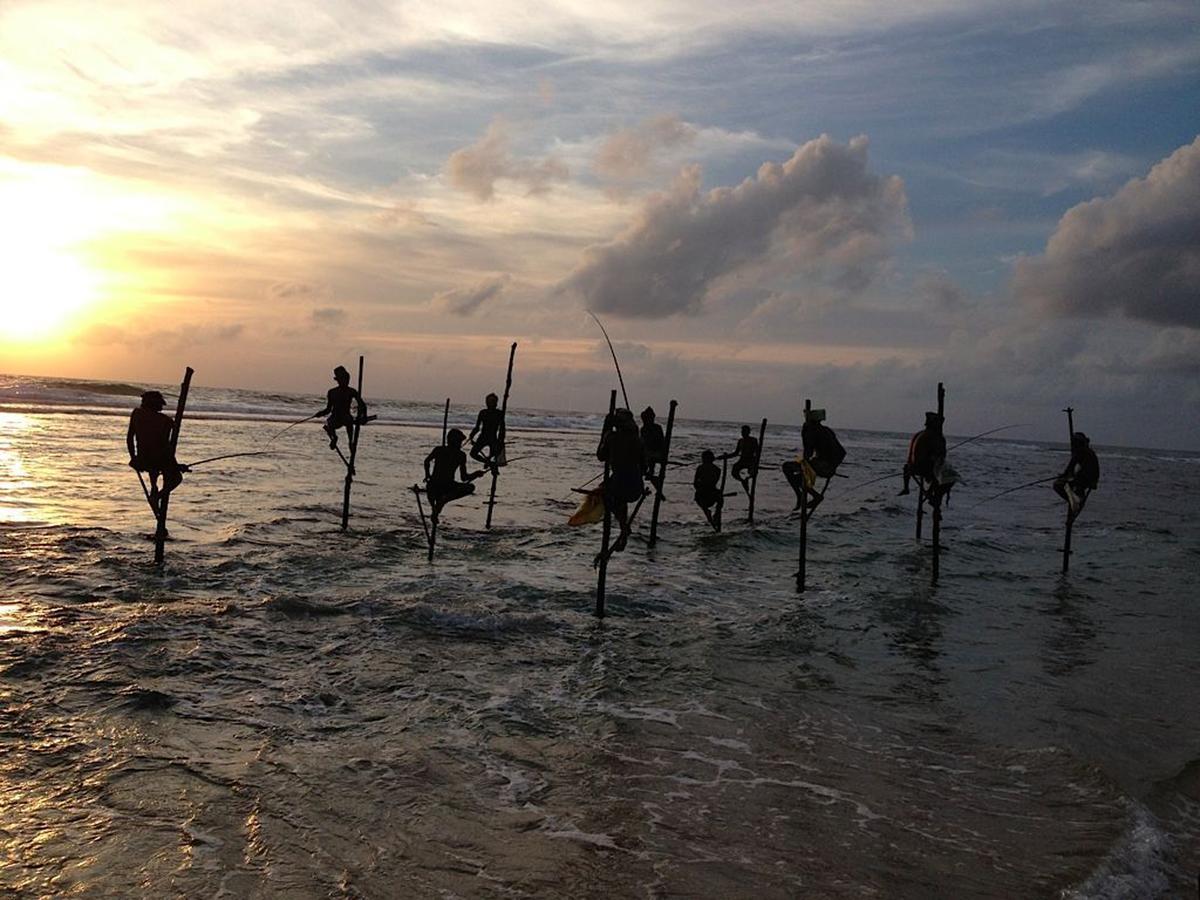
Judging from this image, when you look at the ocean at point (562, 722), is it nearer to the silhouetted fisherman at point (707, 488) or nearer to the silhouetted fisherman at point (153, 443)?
the silhouetted fisherman at point (153, 443)

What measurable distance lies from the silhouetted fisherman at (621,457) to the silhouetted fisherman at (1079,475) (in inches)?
438

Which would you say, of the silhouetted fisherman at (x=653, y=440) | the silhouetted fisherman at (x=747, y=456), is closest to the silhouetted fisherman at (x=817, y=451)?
the silhouetted fisherman at (x=653, y=440)

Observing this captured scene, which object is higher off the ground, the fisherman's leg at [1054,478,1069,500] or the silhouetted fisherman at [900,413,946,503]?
the silhouetted fisherman at [900,413,946,503]

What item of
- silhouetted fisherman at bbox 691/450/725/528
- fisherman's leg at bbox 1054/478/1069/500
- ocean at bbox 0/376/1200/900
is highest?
fisherman's leg at bbox 1054/478/1069/500

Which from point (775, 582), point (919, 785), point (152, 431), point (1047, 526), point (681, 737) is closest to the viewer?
point (919, 785)

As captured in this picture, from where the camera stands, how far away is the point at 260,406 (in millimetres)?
71938

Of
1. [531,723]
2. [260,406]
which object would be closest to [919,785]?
[531,723]

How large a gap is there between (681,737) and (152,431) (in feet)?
34.4

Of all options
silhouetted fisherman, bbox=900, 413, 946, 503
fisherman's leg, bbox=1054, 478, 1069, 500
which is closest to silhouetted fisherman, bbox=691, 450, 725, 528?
silhouetted fisherman, bbox=900, 413, 946, 503

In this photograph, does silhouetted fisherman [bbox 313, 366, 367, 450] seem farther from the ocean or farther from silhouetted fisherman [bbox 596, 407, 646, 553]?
silhouetted fisherman [bbox 596, 407, 646, 553]

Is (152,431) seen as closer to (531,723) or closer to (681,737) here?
(531,723)

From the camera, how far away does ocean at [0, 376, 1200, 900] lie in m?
5.49

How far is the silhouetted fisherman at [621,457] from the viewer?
11.9 metres

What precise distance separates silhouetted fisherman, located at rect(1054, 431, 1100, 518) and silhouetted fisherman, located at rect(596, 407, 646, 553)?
11136mm
